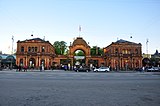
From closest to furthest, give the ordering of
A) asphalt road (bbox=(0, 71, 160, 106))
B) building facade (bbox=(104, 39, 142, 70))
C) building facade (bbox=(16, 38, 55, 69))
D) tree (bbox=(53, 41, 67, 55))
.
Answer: asphalt road (bbox=(0, 71, 160, 106)), building facade (bbox=(16, 38, 55, 69)), building facade (bbox=(104, 39, 142, 70)), tree (bbox=(53, 41, 67, 55))

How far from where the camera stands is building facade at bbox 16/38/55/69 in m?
85.4

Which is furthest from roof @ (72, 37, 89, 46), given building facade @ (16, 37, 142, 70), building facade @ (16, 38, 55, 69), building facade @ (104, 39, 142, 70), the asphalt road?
the asphalt road

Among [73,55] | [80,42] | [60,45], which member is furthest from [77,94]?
[60,45]

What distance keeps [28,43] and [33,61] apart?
7745 mm

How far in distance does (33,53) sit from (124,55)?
3721 centimetres

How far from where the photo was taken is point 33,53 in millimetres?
86188

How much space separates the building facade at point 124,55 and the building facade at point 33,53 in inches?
1008

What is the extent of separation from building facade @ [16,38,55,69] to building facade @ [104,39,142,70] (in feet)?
84.0

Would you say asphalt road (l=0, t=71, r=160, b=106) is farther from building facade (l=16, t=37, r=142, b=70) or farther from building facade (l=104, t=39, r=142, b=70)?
building facade (l=104, t=39, r=142, b=70)

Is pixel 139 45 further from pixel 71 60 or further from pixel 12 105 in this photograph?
pixel 12 105

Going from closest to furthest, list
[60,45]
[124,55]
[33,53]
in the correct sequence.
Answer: [33,53], [124,55], [60,45]

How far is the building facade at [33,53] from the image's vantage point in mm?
85375

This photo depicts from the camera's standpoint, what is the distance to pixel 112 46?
297ft

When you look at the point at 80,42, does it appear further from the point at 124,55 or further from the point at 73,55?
the point at 124,55
